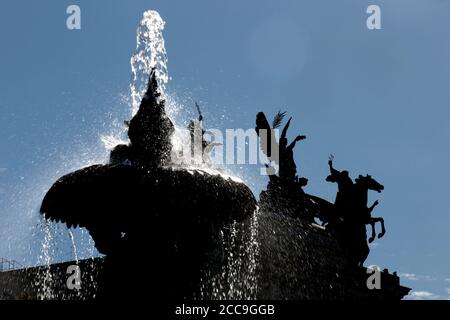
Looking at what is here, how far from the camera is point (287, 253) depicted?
14375mm

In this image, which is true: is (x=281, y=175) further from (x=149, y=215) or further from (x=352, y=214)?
(x=149, y=215)

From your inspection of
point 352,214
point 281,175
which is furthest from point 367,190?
point 281,175

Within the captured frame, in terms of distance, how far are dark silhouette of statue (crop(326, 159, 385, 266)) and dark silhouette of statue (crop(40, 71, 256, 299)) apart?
742cm

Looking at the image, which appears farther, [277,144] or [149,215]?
[277,144]

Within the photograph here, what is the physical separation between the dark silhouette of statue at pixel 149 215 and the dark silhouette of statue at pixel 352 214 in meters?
7.42

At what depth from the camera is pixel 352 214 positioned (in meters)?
17.4

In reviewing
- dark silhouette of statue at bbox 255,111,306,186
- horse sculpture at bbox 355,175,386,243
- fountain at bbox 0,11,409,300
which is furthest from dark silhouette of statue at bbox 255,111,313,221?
fountain at bbox 0,11,409,300

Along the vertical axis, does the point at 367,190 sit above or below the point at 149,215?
above

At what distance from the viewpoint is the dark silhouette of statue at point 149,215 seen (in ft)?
29.8

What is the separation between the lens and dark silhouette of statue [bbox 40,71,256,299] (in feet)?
29.8

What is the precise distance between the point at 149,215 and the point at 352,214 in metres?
9.26

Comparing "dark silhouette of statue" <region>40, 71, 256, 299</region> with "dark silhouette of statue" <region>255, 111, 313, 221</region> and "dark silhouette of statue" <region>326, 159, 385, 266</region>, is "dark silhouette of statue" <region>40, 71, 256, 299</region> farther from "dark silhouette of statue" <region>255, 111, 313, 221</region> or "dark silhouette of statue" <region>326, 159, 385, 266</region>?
"dark silhouette of statue" <region>326, 159, 385, 266</region>

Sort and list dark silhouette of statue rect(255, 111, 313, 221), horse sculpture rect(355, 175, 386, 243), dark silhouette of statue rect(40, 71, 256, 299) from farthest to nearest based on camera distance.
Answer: horse sculpture rect(355, 175, 386, 243), dark silhouette of statue rect(255, 111, 313, 221), dark silhouette of statue rect(40, 71, 256, 299)
